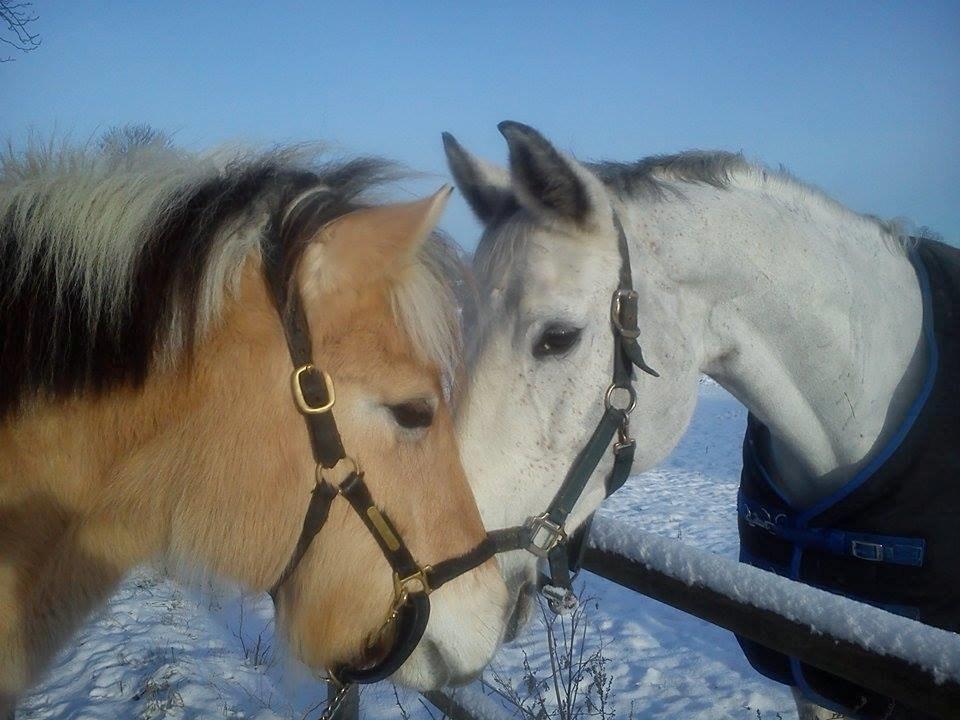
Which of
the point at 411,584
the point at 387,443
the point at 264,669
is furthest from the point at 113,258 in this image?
the point at 264,669

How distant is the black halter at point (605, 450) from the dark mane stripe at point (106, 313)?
1099 millimetres

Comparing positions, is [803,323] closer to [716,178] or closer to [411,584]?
[716,178]

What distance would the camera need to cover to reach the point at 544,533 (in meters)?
2.00

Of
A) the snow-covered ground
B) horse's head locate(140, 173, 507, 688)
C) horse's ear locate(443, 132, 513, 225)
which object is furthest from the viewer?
the snow-covered ground

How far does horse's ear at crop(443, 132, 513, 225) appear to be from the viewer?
238 centimetres

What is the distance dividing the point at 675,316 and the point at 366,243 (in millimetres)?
1218

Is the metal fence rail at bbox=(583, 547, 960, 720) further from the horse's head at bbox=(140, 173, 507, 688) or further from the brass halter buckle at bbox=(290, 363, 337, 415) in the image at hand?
the brass halter buckle at bbox=(290, 363, 337, 415)

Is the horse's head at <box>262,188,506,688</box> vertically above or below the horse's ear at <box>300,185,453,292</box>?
below

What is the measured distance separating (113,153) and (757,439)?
2.67 m

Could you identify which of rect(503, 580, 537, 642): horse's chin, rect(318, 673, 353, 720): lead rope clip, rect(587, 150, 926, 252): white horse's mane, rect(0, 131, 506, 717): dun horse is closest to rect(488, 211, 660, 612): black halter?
rect(503, 580, 537, 642): horse's chin

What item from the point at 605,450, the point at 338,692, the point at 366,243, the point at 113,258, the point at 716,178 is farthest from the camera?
the point at 716,178

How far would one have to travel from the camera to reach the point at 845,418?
222 centimetres

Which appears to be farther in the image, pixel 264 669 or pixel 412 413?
pixel 264 669

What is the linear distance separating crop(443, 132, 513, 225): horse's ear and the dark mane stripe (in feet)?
3.67
